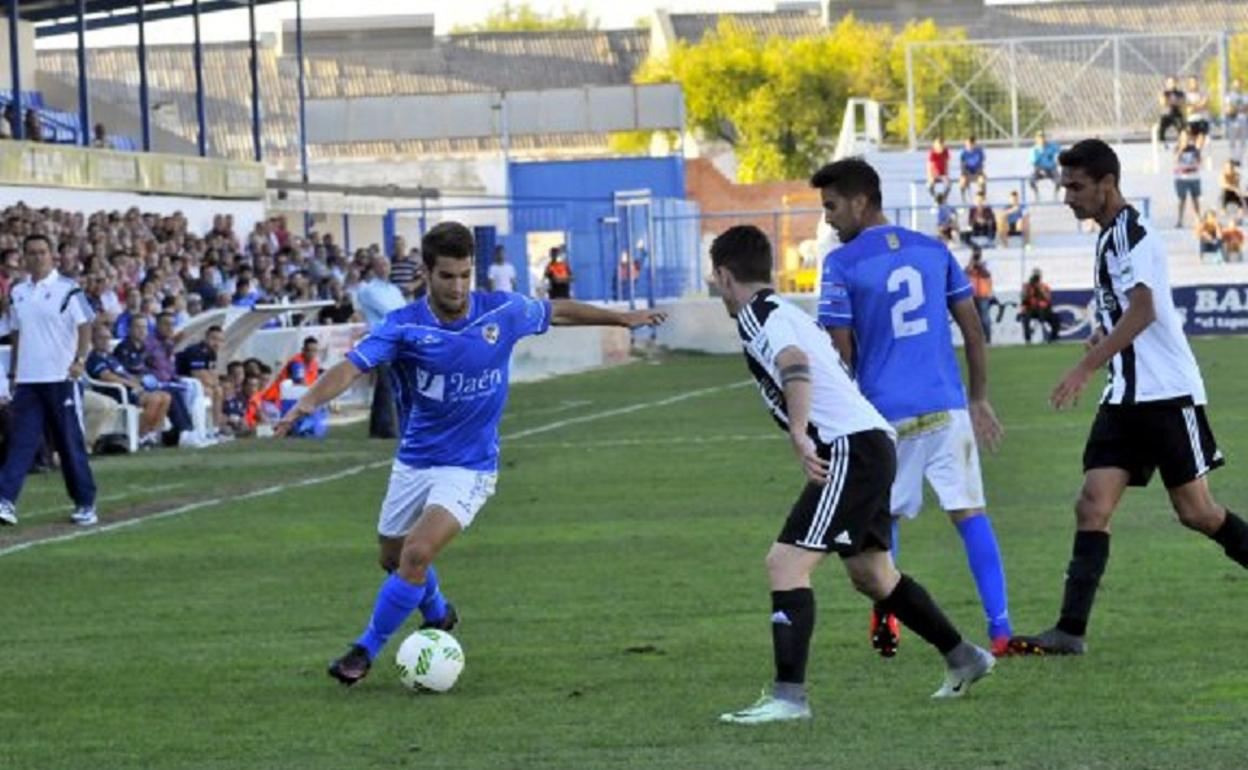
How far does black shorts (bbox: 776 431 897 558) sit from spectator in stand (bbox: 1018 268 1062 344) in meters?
44.1

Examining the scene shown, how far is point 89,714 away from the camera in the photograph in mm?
11008

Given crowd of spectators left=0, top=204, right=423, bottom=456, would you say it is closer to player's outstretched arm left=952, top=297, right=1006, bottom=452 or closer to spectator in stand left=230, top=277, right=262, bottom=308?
spectator in stand left=230, top=277, right=262, bottom=308

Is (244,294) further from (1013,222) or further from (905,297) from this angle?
(1013,222)

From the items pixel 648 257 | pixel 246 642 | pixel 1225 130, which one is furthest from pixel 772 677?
pixel 1225 130

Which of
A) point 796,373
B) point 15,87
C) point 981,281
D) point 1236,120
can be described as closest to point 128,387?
point 15,87

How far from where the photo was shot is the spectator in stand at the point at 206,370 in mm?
31688

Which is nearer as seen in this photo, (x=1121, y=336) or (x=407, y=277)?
(x=1121, y=336)

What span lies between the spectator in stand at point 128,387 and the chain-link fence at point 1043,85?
3851 centimetres

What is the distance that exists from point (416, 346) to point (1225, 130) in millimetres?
59707

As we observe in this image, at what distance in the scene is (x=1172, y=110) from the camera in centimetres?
6762

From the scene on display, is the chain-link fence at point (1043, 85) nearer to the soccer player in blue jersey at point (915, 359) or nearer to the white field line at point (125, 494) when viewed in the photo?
the white field line at point (125, 494)

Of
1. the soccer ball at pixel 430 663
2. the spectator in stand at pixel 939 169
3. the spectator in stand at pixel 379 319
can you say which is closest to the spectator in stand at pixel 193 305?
the spectator in stand at pixel 379 319

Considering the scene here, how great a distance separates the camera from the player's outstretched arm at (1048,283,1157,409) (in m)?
11.6

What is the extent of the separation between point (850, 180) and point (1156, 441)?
169 cm
